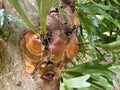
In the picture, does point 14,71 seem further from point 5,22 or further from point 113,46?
point 113,46

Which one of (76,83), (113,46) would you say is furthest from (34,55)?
(113,46)

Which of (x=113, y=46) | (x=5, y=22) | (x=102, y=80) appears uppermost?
(x=5, y=22)

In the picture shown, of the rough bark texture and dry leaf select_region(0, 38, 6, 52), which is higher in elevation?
dry leaf select_region(0, 38, 6, 52)

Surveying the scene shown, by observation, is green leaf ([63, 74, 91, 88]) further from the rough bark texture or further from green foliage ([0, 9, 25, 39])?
green foliage ([0, 9, 25, 39])

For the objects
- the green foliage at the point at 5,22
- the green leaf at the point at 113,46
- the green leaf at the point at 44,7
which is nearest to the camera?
the green leaf at the point at 44,7

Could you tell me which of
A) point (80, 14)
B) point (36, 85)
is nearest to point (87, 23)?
point (80, 14)

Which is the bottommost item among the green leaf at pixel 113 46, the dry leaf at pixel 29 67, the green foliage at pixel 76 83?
the green foliage at pixel 76 83

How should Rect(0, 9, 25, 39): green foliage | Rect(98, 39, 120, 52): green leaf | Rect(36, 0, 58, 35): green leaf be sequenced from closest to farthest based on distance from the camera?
Rect(36, 0, 58, 35): green leaf, Rect(0, 9, 25, 39): green foliage, Rect(98, 39, 120, 52): green leaf

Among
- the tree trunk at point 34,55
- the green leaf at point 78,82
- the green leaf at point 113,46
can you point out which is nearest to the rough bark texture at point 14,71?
the tree trunk at point 34,55

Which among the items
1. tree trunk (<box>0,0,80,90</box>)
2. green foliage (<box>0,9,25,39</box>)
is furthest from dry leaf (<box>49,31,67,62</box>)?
green foliage (<box>0,9,25,39</box>)

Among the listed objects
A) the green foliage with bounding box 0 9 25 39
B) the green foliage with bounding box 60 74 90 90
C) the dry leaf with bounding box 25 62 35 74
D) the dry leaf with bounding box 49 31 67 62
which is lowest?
the green foliage with bounding box 60 74 90 90

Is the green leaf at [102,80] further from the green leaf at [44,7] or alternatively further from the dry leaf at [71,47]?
the green leaf at [44,7]
